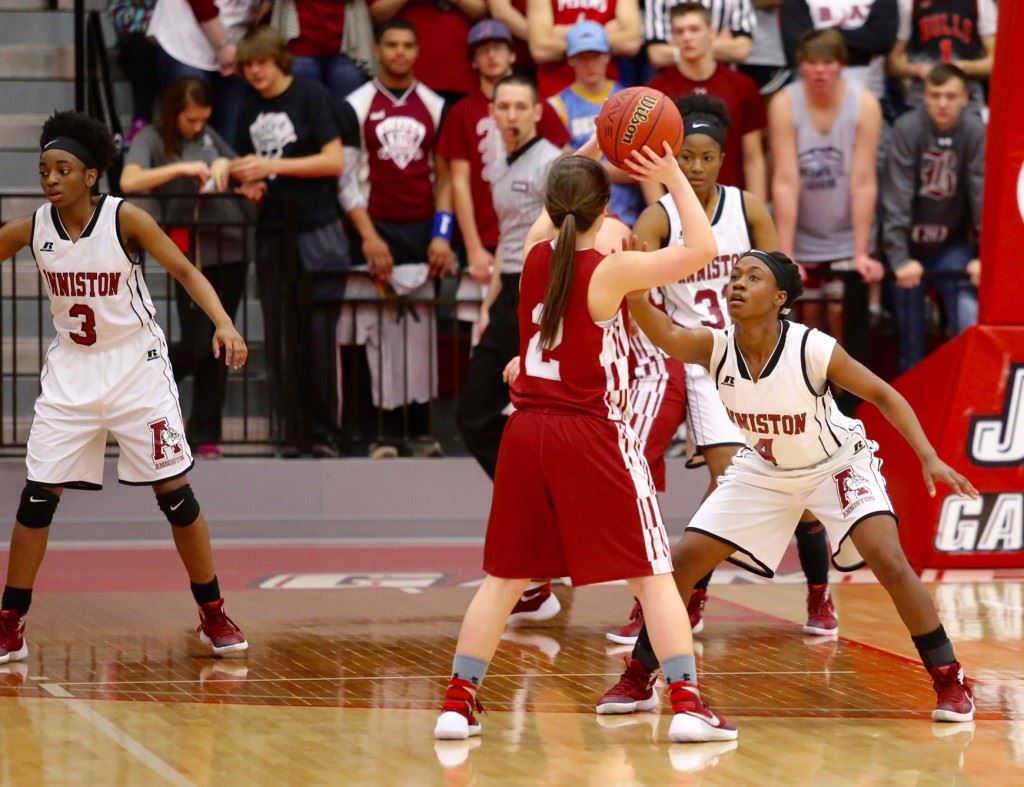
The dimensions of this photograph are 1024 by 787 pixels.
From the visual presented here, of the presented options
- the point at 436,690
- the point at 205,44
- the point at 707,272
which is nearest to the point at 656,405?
the point at 707,272

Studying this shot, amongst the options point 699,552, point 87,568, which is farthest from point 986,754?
point 87,568

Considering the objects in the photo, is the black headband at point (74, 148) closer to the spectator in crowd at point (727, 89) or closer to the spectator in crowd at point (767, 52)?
the spectator in crowd at point (727, 89)

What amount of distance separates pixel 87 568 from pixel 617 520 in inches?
183

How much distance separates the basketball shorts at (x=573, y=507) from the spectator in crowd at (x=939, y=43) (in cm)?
658

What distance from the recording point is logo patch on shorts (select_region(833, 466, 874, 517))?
235 inches

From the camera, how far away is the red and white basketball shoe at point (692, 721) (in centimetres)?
544

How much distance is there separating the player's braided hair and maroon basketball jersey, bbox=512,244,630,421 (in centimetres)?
220

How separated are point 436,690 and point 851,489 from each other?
1681 millimetres

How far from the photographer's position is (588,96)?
1069cm

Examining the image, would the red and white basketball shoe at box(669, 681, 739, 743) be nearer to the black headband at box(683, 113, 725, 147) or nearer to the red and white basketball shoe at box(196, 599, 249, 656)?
the red and white basketball shoe at box(196, 599, 249, 656)

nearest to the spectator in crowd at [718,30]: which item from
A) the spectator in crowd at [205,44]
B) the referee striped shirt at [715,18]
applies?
the referee striped shirt at [715,18]

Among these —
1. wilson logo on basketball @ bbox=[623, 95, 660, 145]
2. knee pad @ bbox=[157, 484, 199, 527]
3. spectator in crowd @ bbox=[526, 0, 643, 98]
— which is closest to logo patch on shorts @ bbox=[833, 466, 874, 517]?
wilson logo on basketball @ bbox=[623, 95, 660, 145]

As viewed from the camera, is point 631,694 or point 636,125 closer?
point 636,125

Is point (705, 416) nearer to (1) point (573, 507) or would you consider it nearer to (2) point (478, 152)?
(1) point (573, 507)
